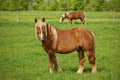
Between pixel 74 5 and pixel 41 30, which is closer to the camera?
pixel 41 30

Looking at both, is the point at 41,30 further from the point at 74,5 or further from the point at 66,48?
the point at 74,5

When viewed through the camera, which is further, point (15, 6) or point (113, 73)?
point (15, 6)

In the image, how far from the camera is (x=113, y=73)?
981 cm

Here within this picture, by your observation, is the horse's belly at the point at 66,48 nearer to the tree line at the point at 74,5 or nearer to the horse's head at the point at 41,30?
the horse's head at the point at 41,30

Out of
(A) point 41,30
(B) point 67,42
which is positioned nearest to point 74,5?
(B) point 67,42

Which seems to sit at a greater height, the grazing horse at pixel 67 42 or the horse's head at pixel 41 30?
the horse's head at pixel 41 30

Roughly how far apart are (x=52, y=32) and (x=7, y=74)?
1927 mm

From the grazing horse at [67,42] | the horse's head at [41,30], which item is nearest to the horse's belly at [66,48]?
the grazing horse at [67,42]

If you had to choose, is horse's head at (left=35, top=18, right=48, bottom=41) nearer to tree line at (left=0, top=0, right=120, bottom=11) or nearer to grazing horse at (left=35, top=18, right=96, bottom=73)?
grazing horse at (left=35, top=18, right=96, bottom=73)

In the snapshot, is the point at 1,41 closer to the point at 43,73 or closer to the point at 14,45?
the point at 14,45

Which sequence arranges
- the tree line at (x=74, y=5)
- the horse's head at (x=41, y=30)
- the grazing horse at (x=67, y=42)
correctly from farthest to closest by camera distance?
the tree line at (x=74, y=5), the grazing horse at (x=67, y=42), the horse's head at (x=41, y=30)

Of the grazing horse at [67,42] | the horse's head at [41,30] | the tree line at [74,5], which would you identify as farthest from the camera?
the tree line at [74,5]

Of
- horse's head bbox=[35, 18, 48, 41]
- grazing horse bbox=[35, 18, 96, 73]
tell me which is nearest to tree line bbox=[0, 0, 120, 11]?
grazing horse bbox=[35, 18, 96, 73]

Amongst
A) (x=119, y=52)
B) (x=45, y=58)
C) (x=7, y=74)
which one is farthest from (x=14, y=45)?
(x=7, y=74)
